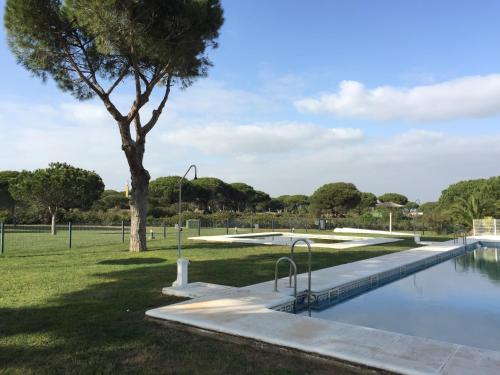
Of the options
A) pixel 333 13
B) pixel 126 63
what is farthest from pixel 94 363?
pixel 333 13

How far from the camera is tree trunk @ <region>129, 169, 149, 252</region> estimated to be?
12391mm

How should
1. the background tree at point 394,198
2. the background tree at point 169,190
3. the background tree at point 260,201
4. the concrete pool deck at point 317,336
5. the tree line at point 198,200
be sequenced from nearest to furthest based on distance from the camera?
the concrete pool deck at point 317,336 → the tree line at point 198,200 → the background tree at point 169,190 → the background tree at point 260,201 → the background tree at point 394,198

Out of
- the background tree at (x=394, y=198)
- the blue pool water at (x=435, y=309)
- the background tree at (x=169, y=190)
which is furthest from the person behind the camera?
the background tree at (x=394, y=198)

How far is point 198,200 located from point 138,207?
42498 millimetres

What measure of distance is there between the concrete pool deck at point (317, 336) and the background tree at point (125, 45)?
24.3 feet

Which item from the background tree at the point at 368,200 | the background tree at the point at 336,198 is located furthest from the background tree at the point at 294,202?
the background tree at the point at 336,198

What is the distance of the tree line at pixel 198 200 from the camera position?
27328mm

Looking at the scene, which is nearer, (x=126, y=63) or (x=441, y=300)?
(x=441, y=300)

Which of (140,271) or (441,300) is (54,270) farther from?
(441,300)

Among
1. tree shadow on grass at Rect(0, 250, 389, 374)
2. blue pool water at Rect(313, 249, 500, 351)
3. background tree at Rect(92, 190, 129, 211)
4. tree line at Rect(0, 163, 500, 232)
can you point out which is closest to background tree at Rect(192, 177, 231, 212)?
tree line at Rect(0, 163, 500, 232)

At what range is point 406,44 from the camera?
14734 millimetres

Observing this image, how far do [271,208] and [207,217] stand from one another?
34.7 metres

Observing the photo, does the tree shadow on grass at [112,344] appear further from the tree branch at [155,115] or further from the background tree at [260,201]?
the background tree at [260,201]

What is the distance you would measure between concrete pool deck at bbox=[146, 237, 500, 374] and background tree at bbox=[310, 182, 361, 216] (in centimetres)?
4433
